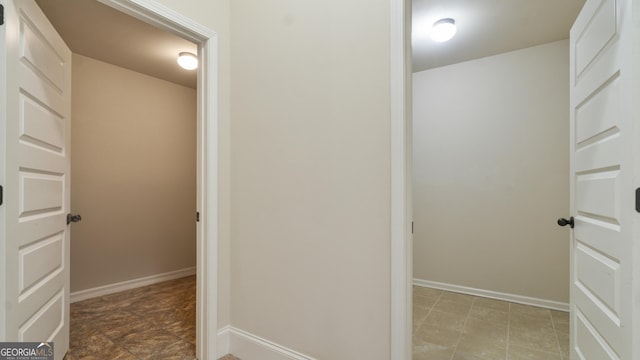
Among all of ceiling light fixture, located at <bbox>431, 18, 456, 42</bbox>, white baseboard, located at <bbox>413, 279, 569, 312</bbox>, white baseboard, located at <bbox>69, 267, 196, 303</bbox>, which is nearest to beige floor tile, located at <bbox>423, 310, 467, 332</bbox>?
white baseboard, located at <bbox>413, 279, 569, 312</bbox>

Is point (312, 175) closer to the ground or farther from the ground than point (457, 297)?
farther from the ground

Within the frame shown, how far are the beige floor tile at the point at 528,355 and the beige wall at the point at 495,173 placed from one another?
101 cm

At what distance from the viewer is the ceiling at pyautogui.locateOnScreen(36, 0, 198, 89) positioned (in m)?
2.35

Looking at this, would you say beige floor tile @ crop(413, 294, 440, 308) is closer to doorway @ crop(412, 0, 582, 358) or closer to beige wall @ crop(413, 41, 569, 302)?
doorway @ crop(412, 0, 582, 358)

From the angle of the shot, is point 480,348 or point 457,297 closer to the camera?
point 480,348

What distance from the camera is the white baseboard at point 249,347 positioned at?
1.85 meters

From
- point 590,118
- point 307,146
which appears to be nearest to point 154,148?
point 307,146

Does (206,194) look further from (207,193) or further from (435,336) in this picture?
(435,336)

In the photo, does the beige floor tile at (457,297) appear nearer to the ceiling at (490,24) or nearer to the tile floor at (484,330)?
the tile floor at (484,330)

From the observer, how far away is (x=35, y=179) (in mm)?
1577

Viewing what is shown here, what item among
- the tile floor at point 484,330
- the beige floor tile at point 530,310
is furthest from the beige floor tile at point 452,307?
the beige floor tile at point 530,310

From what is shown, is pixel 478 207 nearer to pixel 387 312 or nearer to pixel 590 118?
pixel 590 118

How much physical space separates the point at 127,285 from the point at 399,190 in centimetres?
356

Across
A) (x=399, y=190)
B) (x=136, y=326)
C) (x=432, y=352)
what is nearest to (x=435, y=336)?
(x=432, y=352)
